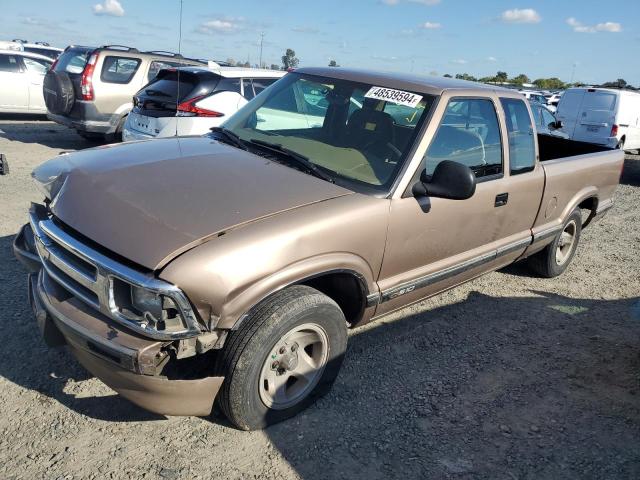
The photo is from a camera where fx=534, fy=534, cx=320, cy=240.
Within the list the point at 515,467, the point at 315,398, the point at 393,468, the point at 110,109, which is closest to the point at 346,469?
the point at 393,468

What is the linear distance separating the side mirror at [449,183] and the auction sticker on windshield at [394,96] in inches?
23.2

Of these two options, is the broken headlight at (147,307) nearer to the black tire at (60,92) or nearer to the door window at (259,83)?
the door window at (259,83)

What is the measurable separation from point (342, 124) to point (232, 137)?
0.80 metres

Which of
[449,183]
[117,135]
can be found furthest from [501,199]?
[117,135]

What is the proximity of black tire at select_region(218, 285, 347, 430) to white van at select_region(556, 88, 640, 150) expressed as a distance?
38.3ft

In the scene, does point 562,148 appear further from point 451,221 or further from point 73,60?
point 73,60

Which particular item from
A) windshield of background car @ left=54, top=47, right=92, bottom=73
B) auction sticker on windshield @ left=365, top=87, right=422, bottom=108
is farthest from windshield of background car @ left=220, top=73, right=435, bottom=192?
windshield of background car @ left=54, top=47, right=92, bottom=73

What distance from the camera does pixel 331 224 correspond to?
9.33 feet

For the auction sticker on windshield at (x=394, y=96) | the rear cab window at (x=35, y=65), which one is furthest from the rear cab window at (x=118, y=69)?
the auction sticker on windshield at (x=394, y=96)

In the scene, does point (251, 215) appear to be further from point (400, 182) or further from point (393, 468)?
point (393, 468)

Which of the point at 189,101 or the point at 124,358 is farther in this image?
the point at 189,101

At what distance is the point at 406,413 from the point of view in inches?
126

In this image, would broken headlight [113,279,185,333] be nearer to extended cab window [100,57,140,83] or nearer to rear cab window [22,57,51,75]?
extended cab window [100,57,140,83]

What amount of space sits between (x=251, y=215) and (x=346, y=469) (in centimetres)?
137
